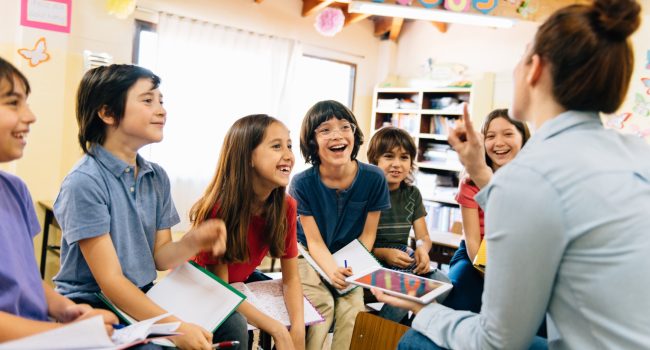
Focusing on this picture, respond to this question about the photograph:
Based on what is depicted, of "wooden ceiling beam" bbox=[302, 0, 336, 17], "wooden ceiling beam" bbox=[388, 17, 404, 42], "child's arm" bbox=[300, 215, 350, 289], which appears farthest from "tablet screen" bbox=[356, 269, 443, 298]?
"wooden ceiling beam" bbox=[388, 17, 404, 42]

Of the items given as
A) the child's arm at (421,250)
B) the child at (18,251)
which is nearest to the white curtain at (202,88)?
the child's arm at (421,250)

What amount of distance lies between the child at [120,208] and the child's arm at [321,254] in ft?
1.82

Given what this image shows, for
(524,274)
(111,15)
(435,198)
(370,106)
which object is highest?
(111,15)

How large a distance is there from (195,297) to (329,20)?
3993 millimetres

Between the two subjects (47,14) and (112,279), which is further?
(47,14)

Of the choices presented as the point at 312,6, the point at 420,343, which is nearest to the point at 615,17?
the point at 420,343

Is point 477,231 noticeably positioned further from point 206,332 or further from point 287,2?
Answer: point 287,2

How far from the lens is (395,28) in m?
5.78

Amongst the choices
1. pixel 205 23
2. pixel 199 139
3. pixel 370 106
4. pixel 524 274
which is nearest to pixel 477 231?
pixel 524 274

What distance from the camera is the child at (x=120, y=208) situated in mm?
1340

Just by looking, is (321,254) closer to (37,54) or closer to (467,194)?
(467,194)

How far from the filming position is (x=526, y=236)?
2.75ft

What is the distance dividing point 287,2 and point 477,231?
376 cm

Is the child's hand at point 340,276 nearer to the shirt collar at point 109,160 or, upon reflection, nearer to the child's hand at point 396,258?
the child's hand at point 396,258
